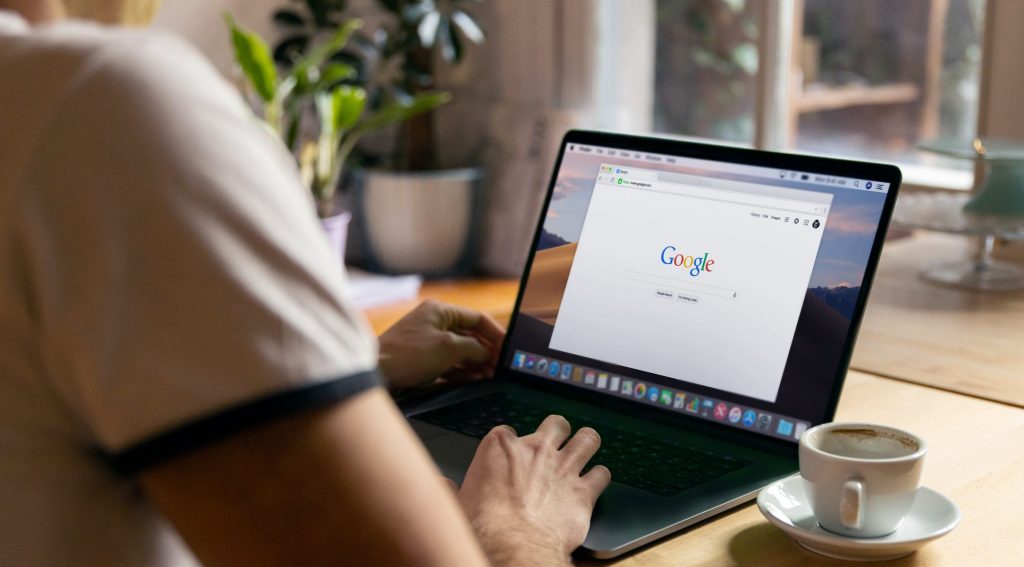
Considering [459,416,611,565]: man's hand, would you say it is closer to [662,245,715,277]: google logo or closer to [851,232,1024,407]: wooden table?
[662,245,715,277]: google logo

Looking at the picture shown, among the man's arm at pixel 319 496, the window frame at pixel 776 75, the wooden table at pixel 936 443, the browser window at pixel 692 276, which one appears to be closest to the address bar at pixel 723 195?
the browser window at pixel 692 276

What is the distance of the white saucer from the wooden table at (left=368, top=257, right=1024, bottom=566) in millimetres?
17

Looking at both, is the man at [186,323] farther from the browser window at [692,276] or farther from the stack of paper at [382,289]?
the stack of paper at [382,289]

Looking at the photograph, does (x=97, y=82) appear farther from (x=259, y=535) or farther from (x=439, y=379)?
(x=439, y=379)

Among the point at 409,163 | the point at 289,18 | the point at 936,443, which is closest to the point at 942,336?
the point at 936,443

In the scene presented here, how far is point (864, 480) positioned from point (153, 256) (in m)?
0.46

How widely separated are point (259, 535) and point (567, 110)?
6.73 ft

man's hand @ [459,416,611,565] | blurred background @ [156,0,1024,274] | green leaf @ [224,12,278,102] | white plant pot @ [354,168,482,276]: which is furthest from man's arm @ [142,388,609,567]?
white plant pot @ [354,168,482,276]

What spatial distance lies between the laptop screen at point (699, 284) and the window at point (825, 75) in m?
1.02

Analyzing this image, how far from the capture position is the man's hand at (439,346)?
42.3 inches

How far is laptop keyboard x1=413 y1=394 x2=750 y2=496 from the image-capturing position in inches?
32.8

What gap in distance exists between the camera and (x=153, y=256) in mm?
427

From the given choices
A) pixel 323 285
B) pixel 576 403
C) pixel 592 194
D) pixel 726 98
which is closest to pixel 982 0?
pixel 726 98

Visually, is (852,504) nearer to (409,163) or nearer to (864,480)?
(864,480)
